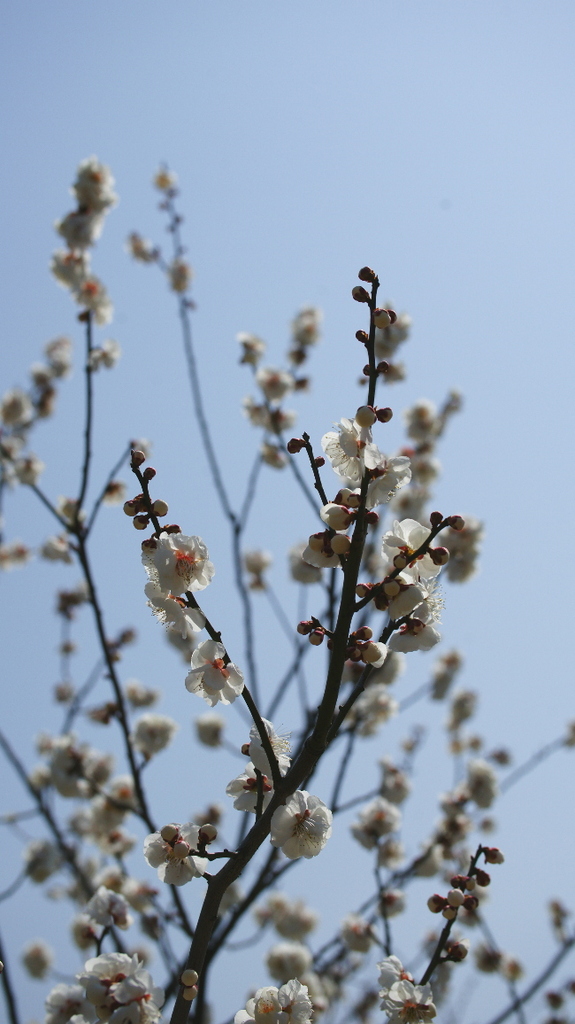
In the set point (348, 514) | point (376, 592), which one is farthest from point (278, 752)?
point (348, 514)

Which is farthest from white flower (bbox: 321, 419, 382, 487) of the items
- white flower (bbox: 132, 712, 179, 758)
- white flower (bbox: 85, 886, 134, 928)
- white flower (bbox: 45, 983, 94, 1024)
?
white flower (bbox: 132, 712, 179, 758)

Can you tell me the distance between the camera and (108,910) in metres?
2.31

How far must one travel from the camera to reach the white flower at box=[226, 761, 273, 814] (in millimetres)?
1716

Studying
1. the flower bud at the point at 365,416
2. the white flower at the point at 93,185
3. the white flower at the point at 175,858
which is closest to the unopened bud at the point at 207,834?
the white flower at the point at 175,858

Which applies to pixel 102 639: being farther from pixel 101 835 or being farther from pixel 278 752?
pixel 101 835

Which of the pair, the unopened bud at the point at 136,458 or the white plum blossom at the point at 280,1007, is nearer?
the unopened bud at the point at 136,458

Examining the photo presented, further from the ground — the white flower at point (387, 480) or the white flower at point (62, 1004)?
the white flower at point (387, 480)

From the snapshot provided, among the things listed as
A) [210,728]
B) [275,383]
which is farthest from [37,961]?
[275,383]

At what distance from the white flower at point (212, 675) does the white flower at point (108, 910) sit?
111 cm

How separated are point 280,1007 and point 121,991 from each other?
1.29ft

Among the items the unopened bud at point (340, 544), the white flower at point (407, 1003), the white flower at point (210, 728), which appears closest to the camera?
the unopened bud at point (340, 544)

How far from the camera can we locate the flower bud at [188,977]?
1.48 meters

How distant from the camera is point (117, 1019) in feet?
5.56

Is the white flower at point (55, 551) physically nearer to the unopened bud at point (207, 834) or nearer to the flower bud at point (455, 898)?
the unopened bud at point (207, 834)
